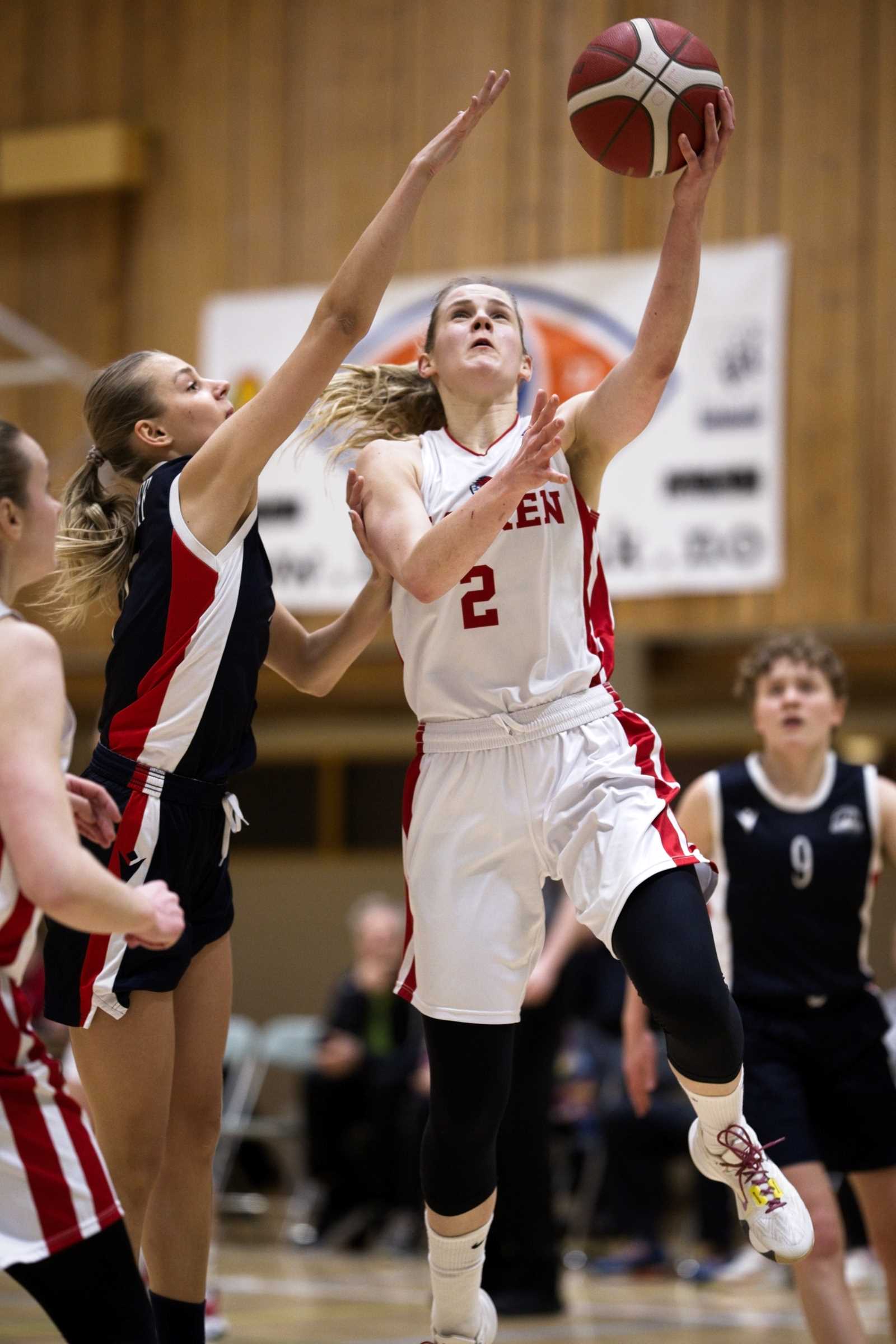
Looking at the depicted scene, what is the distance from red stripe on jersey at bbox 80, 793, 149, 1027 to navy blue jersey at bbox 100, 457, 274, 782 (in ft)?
0.37

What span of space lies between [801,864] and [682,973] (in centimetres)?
147

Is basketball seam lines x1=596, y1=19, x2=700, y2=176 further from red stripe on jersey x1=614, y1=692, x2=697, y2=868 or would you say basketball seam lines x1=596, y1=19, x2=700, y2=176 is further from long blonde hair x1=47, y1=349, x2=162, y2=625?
red stripe on jersey x1=614, y1=692, x2=697, y2=868

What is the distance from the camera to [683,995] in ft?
10.9

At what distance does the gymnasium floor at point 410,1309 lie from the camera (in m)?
6.27

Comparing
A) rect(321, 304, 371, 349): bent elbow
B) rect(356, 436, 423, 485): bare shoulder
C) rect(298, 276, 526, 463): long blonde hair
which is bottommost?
rect(356, 436, 423, 485): bare shoulder

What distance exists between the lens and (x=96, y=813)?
3.18 m

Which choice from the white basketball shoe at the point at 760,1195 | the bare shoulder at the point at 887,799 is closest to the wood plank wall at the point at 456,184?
the bare shoulder at the point at 887,799

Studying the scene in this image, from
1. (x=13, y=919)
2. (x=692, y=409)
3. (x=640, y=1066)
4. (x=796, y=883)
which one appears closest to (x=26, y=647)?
(x=13, y=919)

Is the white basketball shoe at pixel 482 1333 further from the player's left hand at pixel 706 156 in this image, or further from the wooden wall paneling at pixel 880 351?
the wooden wall paneling at pixel 880 351

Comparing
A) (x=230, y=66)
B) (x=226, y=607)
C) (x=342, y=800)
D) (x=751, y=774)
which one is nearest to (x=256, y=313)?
(x=230, y=66)

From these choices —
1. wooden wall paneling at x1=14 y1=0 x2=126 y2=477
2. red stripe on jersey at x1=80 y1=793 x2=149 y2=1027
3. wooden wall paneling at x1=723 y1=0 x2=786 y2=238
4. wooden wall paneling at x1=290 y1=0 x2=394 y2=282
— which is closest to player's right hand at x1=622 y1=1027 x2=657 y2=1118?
red stripe on jersey at x1=80 y1=793 x2=149 y2=1027

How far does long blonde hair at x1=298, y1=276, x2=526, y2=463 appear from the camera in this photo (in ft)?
14.1

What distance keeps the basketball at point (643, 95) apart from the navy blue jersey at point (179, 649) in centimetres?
128

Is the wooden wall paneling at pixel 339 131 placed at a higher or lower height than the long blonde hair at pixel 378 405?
higher
